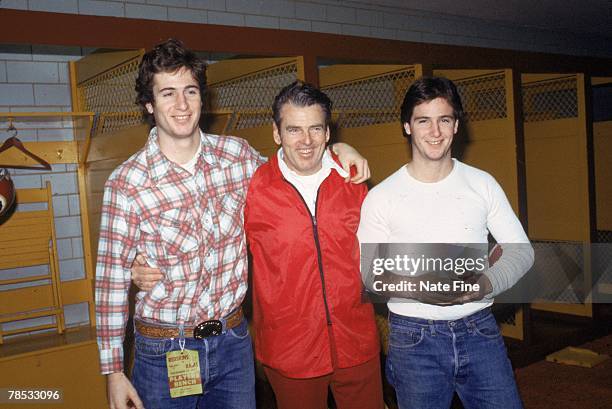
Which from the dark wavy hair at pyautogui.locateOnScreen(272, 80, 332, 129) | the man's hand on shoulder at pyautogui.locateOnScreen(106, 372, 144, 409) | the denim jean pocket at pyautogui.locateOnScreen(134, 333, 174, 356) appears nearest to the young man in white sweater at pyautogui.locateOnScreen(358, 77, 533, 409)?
the dark wavy hair at pyautogui.locateOnScreen(272, 80, 332, 129)

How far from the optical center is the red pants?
176 centimetres

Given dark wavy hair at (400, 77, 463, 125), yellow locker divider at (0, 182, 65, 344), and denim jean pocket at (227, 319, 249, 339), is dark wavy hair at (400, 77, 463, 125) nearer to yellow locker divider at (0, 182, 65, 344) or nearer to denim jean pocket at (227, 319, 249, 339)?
denim jean pocket at (227, 319, 249, 339)

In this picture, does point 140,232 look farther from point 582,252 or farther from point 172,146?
point 582,252

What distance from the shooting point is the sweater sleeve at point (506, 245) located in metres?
1.64

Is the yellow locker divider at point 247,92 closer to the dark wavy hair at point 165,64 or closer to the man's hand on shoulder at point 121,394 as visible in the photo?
the dark wavy hair at point 165,64

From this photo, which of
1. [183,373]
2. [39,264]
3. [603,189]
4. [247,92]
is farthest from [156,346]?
[603,189]

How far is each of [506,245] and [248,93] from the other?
3799 millimetres

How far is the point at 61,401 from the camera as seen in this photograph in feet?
11.0

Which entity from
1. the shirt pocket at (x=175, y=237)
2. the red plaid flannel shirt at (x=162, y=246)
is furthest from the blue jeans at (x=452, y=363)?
the shirt pocket at (x=175, y=237)

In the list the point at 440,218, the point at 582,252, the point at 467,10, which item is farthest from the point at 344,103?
the point at 440,218

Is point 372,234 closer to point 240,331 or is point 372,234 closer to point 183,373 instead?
point 240,331

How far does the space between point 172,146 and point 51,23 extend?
0.80 meters

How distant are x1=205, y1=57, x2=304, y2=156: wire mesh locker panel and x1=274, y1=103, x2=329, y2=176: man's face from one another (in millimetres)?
923

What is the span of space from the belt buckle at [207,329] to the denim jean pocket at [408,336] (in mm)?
546
